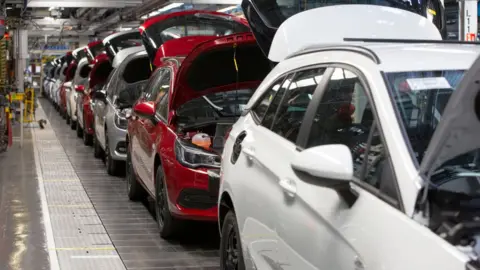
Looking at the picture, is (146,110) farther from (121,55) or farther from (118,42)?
(118,42)

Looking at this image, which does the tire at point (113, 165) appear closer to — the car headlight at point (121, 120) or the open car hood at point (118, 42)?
the car headlight at point (121, 120)

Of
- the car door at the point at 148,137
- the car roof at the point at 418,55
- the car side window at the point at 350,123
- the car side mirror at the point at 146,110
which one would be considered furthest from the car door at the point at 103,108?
the car roof at the point at 418,55

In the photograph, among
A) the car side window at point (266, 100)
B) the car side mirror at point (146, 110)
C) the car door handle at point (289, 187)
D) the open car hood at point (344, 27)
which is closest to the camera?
the car door handle at point (289, 187)

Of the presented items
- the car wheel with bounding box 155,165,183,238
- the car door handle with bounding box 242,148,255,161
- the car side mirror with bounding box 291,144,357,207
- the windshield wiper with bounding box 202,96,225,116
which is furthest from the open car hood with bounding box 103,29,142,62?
the car side mirror with bounding box 291,144,357,207

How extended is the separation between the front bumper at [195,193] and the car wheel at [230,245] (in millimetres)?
1607

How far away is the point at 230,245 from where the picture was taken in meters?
5.01

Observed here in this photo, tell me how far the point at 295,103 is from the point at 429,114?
0.94 metres

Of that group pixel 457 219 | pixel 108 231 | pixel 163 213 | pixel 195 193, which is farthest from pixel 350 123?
pixel 108 231

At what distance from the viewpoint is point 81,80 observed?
19.5 metres

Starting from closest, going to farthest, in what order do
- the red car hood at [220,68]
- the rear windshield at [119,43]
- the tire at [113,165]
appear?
the red car hood at [220,68], the tire at [113,165], the rear windshield at [119,43]

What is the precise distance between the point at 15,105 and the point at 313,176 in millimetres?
15886

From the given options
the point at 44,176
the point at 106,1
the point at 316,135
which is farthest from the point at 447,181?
the point at 106,1

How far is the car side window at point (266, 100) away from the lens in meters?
4.62

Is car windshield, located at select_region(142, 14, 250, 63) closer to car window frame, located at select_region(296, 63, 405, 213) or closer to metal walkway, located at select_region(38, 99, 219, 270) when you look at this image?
metal walkway, located at select_region(38, 99, 219, 270)
